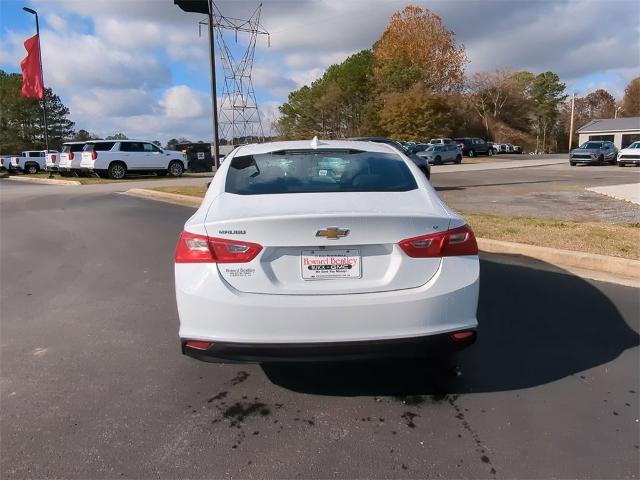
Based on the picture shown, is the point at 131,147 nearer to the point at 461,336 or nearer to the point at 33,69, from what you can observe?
the point at 33,69

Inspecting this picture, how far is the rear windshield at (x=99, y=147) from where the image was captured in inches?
941

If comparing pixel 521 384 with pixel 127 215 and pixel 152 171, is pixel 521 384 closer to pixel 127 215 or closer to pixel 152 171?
pixel 127 215

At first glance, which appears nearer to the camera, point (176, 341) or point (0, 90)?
point (176, 341)

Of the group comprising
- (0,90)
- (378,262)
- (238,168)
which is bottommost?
(378,262)

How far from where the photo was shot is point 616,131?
62.3m

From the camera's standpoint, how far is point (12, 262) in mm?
7199

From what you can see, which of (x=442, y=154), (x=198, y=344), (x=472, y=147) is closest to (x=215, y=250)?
(x=198, y=344)

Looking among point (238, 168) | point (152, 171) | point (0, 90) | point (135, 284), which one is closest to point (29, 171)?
point (152, 171)

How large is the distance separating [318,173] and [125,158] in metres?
23.1

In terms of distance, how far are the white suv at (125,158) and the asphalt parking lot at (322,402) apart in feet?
66.8

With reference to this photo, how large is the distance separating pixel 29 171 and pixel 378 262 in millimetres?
39434

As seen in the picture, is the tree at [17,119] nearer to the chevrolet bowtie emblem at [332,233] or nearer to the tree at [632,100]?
the chevrolet bowtie emblem at [332,233]

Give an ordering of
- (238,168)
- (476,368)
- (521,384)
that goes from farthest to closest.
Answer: (238,168) → (476,368) → (521,384)

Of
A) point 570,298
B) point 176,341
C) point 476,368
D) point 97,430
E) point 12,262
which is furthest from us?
point 12,262
